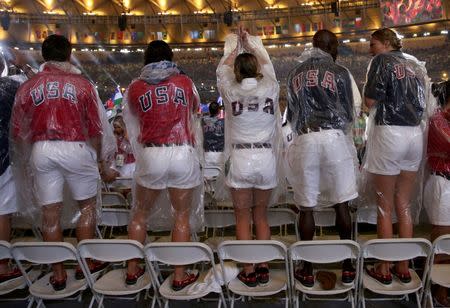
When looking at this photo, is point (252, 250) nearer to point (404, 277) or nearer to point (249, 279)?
point (249, 279)

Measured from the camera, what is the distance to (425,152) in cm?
341

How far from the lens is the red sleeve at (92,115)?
11.0 feet

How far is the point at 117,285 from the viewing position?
→ 2945 mm

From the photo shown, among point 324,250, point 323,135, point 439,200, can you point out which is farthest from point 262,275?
point 439,200

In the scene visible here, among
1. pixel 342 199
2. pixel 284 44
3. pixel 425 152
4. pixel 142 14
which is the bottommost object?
pixel 342 199

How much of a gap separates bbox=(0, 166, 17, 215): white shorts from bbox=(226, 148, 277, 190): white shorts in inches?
75.3

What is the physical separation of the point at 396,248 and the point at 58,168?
2477mm

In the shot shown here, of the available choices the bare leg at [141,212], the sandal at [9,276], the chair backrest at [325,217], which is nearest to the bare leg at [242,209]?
the bare leg at [141,212]

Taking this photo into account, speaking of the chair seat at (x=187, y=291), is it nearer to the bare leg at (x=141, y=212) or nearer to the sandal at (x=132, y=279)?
the sandal at (x=132, y=279)

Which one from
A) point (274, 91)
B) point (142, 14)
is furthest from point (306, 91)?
point (142, 14)

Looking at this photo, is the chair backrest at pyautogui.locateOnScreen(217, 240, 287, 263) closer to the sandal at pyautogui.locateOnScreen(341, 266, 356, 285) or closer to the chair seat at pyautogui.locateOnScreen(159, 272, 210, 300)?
the chair seat at pyautogui.locateOnScreen(159, 272, 210, 300)

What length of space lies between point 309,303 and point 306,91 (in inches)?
63.8

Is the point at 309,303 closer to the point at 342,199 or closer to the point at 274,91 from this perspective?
the point at 342,199

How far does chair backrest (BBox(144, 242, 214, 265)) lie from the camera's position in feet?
8.52
